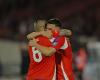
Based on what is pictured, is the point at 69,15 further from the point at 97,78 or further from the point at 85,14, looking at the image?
the point at 97,78

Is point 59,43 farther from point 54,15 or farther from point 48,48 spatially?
point 54,15

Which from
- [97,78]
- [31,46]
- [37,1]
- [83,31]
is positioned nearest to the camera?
[31,46]

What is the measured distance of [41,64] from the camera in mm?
9516

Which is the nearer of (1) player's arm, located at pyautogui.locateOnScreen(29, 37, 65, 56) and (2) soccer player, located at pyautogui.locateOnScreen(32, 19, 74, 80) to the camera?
(1) player's arm, located at pyautogui.locateOnScreen(29, 37, 65, 56)

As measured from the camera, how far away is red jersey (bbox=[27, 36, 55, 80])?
31.0 ft

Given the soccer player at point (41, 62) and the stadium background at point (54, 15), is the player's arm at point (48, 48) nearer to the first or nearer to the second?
the soccer player at point (41, 62)

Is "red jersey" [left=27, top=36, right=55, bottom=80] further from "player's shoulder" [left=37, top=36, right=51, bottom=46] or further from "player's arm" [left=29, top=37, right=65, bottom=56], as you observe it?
"player's arm" [left=29, top=37, right=65, bottom=56]

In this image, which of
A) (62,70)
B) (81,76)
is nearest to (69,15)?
(81,76)

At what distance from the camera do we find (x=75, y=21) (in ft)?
123

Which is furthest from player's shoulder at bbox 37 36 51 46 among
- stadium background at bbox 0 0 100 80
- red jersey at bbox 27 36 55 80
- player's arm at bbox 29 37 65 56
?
stadium background at bbox 0 0 100 80

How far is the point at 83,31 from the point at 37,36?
27.7 meters

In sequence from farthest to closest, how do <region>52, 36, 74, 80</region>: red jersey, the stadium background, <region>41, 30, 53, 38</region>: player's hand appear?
the stadium background < <region>52, 36, 74, 80</region>: red jersey < <region>41, 30, 53, 38</region>: player's hand

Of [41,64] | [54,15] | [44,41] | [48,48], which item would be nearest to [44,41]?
[44,41]

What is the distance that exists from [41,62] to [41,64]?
1.4 inches
